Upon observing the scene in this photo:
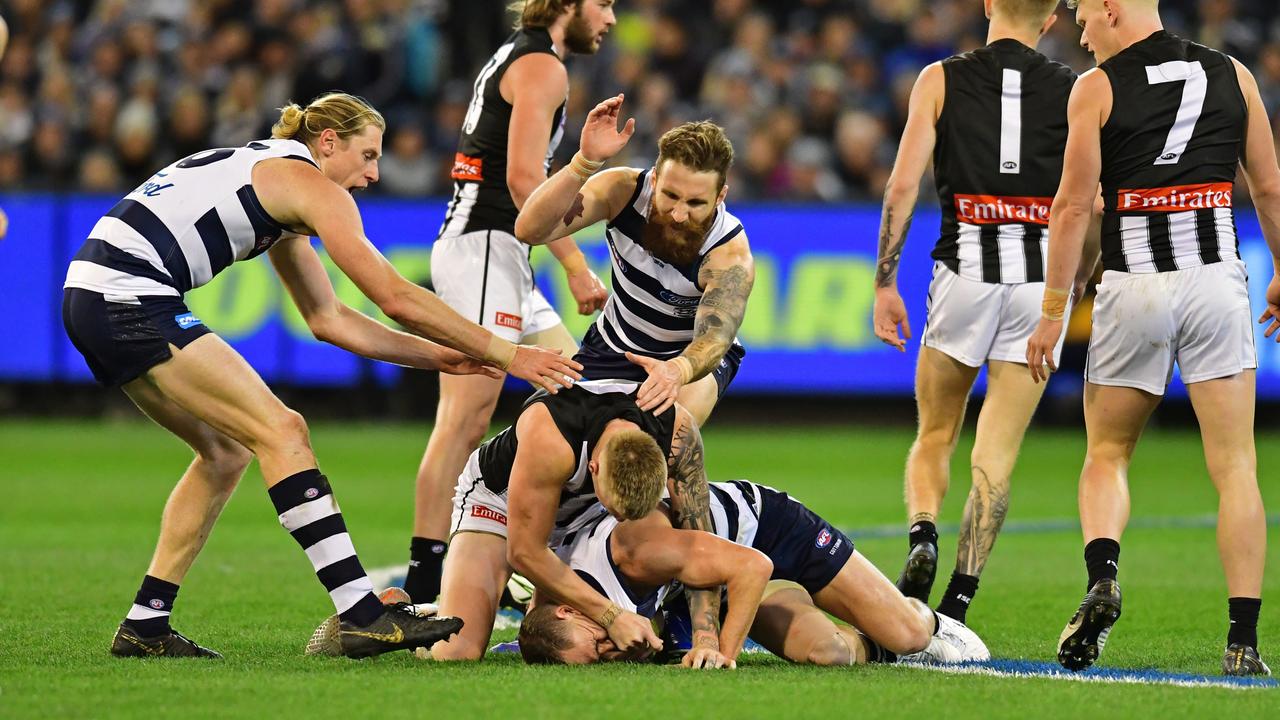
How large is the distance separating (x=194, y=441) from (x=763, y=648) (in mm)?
2431

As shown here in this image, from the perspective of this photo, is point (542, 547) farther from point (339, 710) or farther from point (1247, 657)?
point (1247, 657)

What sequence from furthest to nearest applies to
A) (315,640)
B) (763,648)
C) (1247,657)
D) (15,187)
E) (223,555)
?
1. (15,187)
2. (223,555)
3. (763,648)
4. (315,640)
5. (1247,657)

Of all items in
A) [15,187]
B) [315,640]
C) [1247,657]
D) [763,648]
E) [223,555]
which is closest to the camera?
[1247,657]

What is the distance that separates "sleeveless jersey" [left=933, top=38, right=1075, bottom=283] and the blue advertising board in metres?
9.04

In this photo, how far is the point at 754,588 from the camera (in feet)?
19.3

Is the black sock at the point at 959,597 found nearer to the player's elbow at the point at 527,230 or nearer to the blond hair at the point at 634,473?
the blond hair at the point at 634,473

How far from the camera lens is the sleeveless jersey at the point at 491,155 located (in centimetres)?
796

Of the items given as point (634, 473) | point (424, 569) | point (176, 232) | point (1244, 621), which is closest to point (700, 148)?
point (634, 473)

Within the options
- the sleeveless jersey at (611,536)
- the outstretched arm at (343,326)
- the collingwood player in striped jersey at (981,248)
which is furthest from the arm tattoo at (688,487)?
the collingwood player in striped jersey at (981,248)

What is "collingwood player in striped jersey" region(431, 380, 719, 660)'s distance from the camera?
5746 millimetres

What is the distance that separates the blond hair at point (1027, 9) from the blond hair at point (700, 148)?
168 cm

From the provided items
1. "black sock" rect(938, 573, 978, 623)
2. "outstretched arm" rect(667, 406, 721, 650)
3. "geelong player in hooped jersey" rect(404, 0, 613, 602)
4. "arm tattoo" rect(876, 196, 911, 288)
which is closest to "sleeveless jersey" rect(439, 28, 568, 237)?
"geelong player in hooped jersey" rect(404, 0, 613, 602)

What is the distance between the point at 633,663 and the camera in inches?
237

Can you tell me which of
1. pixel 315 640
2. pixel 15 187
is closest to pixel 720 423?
pixel 15 187
